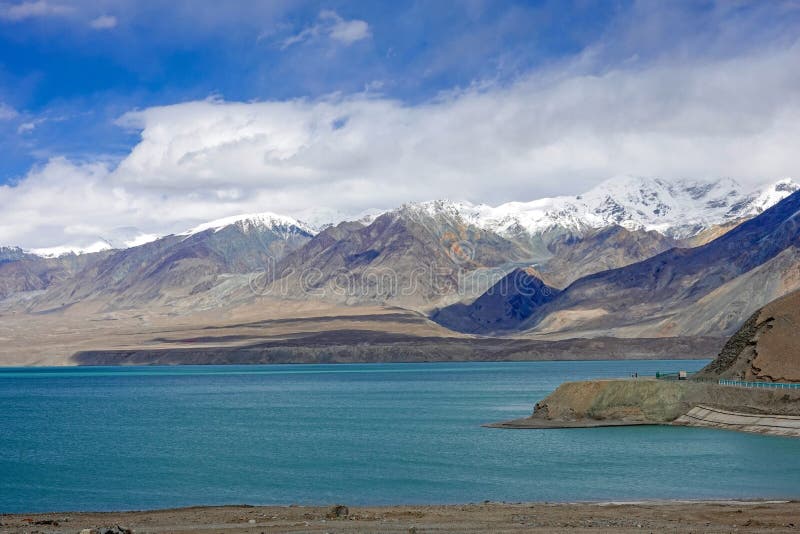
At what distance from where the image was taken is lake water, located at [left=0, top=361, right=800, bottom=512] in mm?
48156

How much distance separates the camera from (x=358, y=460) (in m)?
61.2

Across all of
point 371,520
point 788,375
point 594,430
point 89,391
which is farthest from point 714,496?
point 89,391

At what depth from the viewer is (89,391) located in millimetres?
160500

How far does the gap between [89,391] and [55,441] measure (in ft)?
290

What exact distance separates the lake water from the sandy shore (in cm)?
406

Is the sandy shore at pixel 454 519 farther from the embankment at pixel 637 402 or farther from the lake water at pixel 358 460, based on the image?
the embankment at pixel 637 402

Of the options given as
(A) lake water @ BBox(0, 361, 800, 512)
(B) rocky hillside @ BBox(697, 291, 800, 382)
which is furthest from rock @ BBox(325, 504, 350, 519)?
(B) rocky hillside @ BBox(697, 291, 800, 382)

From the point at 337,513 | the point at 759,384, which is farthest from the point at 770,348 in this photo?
the point at 337,513

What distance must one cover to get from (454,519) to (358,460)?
23.3 metres

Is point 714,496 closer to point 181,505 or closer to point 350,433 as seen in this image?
point 181,505

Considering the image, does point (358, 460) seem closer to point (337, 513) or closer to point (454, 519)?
point (337, 513)

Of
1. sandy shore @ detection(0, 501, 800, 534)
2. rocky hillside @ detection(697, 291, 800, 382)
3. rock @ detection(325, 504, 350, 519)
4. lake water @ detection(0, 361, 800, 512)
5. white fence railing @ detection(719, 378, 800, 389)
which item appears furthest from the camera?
rocky hillside @ detection(697, 291, 800, 382)

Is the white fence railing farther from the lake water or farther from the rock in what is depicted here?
the rock

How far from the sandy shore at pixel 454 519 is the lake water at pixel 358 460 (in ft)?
13.3
